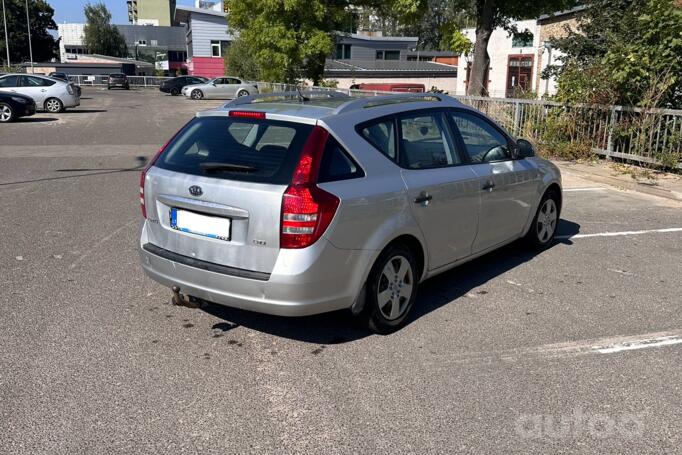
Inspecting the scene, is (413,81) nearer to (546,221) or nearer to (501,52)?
(501,52)

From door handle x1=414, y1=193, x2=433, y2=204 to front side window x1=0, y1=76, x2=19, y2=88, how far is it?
24072mm

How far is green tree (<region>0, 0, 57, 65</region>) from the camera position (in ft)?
259

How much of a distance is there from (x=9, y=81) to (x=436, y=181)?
951 inches

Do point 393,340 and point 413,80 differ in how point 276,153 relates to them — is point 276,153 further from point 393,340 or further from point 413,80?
point 413,80

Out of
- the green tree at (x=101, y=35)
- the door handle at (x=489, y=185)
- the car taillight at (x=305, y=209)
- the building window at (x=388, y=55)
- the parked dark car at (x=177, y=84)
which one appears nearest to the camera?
the car taillight at (x=305, y=209)

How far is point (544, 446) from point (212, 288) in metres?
2.16

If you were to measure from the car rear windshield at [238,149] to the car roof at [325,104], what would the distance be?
0.11m

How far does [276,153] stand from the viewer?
400 cm

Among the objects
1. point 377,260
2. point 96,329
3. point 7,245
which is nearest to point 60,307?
point 96,329

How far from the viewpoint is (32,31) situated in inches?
3312

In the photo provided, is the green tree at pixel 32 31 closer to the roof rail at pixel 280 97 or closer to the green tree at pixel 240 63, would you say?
the green tree at pixel 240 63

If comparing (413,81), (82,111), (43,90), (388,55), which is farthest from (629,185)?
(388,55)

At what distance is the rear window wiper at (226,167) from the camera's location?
3.98 metres

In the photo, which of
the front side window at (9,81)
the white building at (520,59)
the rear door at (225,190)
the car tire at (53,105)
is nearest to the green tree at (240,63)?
the white building at (520,59)
